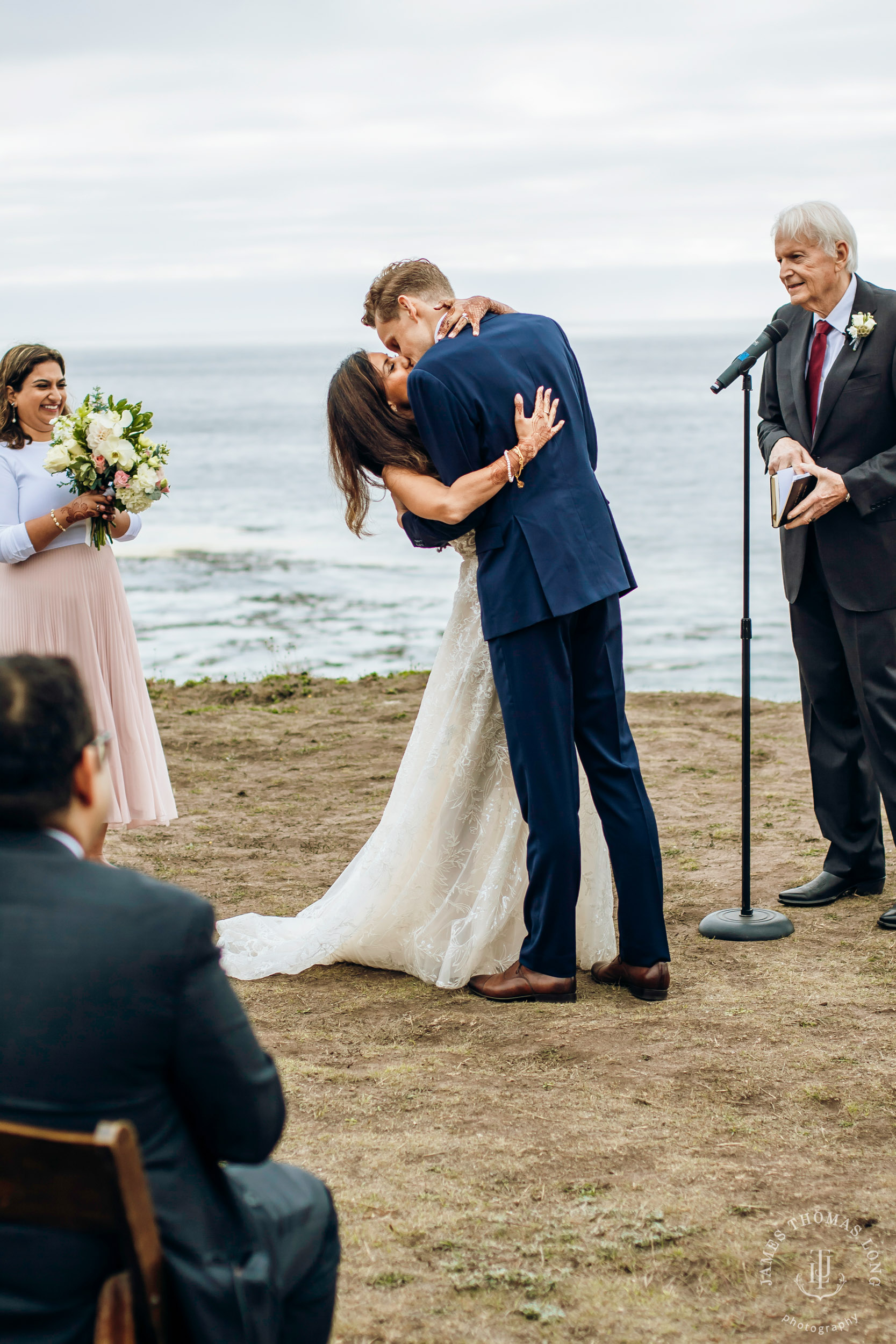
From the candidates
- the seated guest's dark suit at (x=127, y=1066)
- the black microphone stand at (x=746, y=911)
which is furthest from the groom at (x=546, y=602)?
the seated guest's dark suit at (x=127, y=1066)

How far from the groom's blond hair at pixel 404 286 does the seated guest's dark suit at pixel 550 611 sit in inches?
7.7

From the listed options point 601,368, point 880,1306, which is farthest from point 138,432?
point 601,368

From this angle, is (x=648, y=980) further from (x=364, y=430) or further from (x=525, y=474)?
(x=364, y=430)

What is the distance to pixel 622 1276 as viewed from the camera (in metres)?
2.51

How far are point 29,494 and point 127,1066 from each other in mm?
3438

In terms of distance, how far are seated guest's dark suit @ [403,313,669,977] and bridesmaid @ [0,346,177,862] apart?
4.31 ft

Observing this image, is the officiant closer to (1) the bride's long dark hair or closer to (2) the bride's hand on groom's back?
(2) the bride's hand on groom's back

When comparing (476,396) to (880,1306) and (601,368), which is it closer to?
(880,1306)

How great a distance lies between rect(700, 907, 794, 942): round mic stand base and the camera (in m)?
4.57

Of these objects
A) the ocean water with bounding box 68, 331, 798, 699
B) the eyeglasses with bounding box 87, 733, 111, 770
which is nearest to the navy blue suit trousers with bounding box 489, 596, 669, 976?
the eyeglasses with bounding box 87, 733, 111, 770

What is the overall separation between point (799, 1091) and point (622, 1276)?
101 cm

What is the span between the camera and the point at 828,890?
16.2 feet

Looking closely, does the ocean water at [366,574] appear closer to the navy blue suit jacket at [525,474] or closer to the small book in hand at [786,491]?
the small book in hand at [786,491]

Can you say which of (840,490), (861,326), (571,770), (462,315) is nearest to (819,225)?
(861,326)
